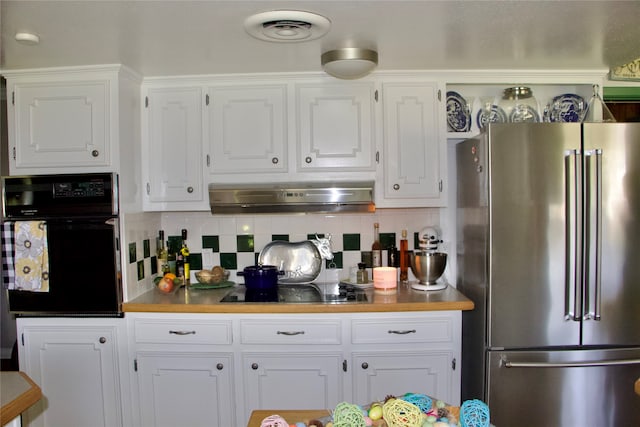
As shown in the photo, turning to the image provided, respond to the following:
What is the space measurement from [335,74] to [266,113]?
1.70 ft

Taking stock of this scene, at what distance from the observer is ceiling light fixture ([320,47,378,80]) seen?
2.31 meters

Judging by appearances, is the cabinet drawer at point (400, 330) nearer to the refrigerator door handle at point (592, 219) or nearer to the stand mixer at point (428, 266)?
the stand mixer at point (428, 266)

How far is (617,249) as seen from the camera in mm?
2301

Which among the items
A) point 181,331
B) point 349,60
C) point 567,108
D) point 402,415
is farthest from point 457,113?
point 402,415

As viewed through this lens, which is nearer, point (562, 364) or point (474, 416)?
point (474, 416)

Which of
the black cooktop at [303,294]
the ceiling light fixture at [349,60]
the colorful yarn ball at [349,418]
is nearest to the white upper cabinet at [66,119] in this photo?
the black cooktop at [303,294]

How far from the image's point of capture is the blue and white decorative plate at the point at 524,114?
2781 millimetres

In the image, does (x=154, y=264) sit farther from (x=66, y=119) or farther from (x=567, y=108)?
(x=567, y=108)

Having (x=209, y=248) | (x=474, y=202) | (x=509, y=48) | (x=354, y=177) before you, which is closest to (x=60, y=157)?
(x=209, y=248)

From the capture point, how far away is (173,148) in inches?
112

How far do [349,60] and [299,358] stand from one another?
155 cm

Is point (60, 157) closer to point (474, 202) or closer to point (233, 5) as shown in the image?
point (233, 5)

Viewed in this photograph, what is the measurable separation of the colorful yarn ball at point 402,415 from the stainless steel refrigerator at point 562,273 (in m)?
1.31

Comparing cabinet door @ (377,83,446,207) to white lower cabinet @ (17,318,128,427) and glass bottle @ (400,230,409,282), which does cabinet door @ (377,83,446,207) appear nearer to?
glass bottle @ (400,230,409,282)
